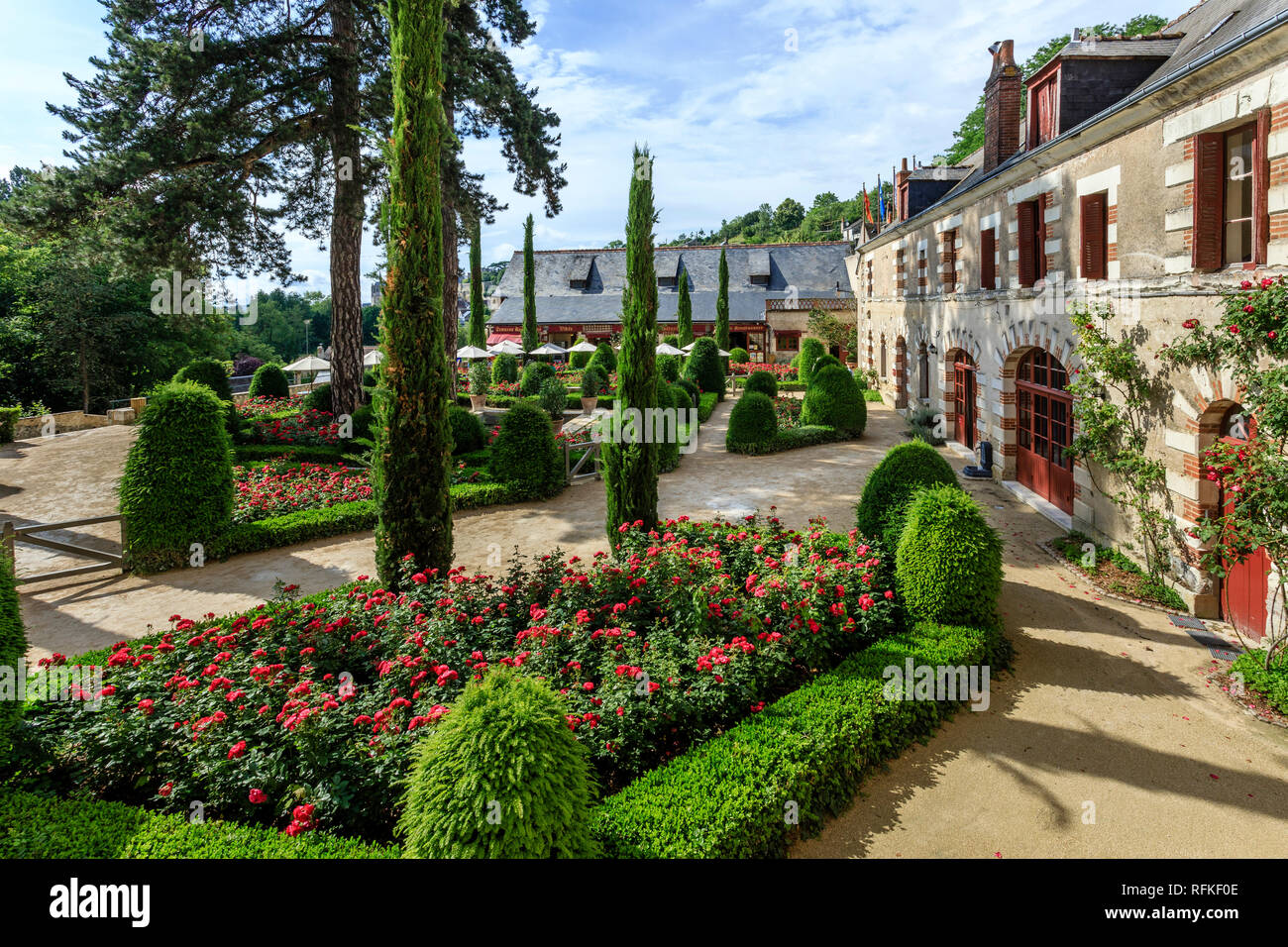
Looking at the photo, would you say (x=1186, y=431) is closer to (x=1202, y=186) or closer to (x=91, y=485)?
(x=1202, y=186)

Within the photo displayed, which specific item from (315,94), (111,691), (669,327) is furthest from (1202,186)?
(669,327)

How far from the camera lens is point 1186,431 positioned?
825 centimetres

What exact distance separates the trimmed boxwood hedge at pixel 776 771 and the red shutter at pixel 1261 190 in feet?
16.4

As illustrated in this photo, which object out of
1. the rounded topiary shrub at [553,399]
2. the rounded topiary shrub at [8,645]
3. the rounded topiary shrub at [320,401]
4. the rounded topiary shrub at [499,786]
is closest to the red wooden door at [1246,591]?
the rounded topiary shrub at [499,786]

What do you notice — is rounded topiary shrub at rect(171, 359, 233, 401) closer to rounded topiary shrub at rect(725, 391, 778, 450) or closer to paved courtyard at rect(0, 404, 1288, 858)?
paved courtyard at rect(0, 404, 1288, 858)

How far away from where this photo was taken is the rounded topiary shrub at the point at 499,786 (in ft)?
11.2

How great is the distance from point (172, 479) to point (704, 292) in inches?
1465

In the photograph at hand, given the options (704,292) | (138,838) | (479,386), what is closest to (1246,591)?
(138,838)

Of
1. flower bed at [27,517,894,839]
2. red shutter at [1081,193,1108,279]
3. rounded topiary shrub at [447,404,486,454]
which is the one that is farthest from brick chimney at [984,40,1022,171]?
rounded topiary shrub at [447,404,486,454]

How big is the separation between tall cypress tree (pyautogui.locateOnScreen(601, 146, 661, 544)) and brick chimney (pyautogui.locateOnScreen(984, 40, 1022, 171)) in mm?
9476

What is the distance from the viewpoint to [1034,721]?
625 centimetres

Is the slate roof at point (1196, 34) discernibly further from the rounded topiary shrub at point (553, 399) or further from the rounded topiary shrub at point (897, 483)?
the rounded topiary shrub at point (553, 399)

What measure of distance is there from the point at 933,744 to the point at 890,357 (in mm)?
22334

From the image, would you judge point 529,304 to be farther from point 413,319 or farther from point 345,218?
point 413,319
